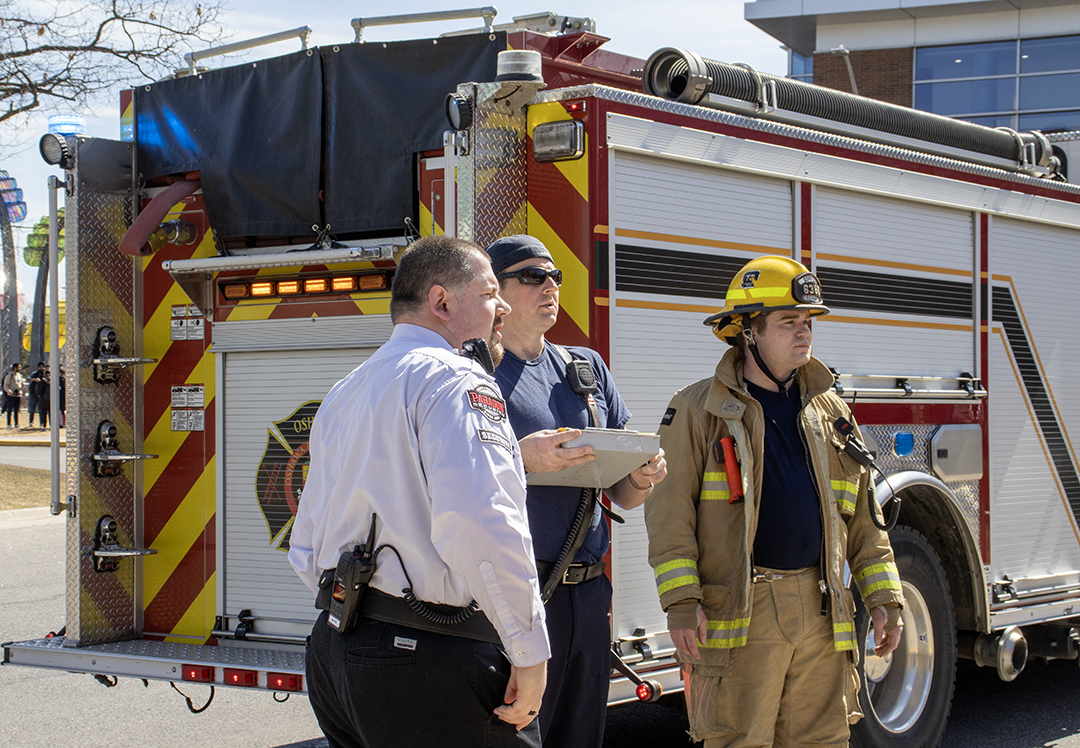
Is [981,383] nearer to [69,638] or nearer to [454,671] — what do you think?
[454,671]

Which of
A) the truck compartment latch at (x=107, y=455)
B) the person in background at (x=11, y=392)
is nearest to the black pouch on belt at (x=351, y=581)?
the truck compartment latch at (x=107, y=455)

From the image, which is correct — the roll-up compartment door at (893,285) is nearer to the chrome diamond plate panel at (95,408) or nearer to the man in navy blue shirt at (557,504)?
the man in navy blue shirt at (557,504)

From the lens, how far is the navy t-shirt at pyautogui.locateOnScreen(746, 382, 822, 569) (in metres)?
3.45

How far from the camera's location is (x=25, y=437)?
2700 centimetres

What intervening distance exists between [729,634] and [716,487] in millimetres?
432

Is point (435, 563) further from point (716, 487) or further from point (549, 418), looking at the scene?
point (716, 487)

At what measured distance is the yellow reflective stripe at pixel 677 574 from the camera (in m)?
3.32

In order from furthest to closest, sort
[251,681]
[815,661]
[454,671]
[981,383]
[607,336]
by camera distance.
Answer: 1. [981,383]
2. [251,681]
3. [607,336]
4. [815,661]
5. [454,671]

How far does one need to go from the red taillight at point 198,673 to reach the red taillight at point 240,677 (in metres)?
0.09

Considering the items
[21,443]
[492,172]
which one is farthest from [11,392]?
[492,172]

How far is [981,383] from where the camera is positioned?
18.0 feet

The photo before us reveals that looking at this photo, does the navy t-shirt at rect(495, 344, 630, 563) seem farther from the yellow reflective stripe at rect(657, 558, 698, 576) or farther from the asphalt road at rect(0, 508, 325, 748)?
the asphalt road at rect(0, 508, 325, 748)

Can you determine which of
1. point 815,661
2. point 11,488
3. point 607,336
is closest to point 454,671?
point 815,661

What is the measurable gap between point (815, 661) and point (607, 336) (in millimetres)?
1290
